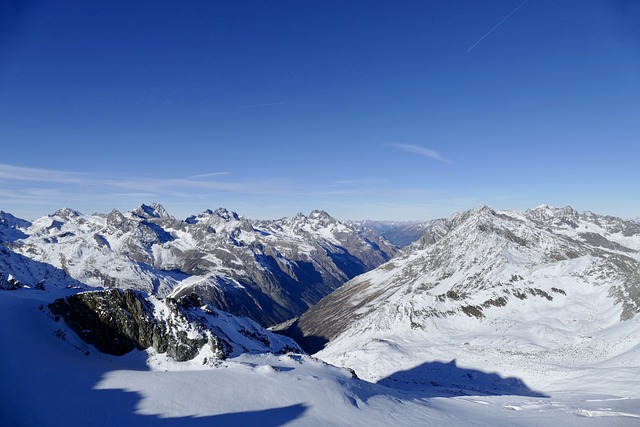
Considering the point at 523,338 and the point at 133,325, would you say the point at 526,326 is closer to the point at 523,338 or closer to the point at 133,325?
the point at 523,338

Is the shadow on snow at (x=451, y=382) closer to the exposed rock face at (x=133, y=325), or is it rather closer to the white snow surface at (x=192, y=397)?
the white snow surface at (x=192, y=397)

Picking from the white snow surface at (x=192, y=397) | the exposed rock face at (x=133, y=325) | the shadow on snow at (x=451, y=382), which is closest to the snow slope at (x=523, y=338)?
the shadow on snow at (x=451, y=382)

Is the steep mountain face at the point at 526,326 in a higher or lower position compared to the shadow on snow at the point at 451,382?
higher

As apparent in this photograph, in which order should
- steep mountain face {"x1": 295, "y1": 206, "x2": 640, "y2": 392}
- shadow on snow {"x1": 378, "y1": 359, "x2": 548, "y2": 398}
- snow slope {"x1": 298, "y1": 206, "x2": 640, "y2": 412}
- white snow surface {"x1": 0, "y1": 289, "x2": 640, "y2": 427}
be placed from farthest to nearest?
steep mountain face {"x1": 295, "y1": 206, "x2": 640, "y2": 392}
snow slope {"x1": 298, "y1": 206, "x2": 640, "y2": 412}
shadow on snow {"x1": 378, "y1": 359, "x2": 548, "y2": 398}
white snow surface {"x1": 0, "y1": 289, "x2": 640, "y2": 427}

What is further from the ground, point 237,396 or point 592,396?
point 237,396

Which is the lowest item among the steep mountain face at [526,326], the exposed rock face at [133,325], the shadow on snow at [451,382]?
the shadow on snow at [451,382]

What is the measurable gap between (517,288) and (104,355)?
4435 inches

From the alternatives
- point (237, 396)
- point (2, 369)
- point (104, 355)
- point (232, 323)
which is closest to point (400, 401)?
point (237, 396)

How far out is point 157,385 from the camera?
2634 cm

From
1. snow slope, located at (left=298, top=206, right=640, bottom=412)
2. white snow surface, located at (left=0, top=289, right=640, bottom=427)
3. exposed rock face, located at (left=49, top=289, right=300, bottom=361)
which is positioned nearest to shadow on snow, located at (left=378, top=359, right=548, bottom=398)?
snow slope, located at (left=298, top=206, right=640, bottom=412)

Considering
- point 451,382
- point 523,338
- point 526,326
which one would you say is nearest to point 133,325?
point 451,382

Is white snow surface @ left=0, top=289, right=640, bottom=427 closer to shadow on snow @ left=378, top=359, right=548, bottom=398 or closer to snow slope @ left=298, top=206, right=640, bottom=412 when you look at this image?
snow slope @ left=298, top=206, right=640, bottom=412

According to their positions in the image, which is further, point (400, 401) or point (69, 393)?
point (400, 401)

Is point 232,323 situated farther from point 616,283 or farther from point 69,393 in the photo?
point 616,283
